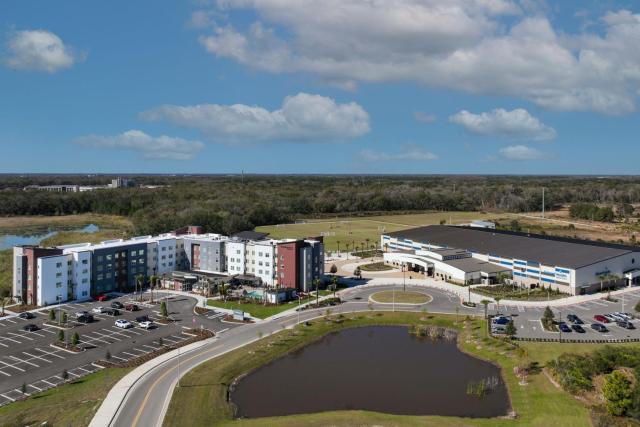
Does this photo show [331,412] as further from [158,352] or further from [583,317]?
[583,317]

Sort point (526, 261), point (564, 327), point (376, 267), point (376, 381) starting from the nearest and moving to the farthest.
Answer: point (376, 381)
point (564, 327)
point (526, 261)
point (376, 267)

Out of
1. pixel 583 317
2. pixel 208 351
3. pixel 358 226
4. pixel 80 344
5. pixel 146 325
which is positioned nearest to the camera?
pixel 208 351

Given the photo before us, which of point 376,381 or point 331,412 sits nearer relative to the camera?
point 331,412

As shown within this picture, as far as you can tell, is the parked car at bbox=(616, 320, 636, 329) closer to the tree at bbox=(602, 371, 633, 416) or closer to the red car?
the red car

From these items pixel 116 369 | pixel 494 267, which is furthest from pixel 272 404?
pixel 494 267

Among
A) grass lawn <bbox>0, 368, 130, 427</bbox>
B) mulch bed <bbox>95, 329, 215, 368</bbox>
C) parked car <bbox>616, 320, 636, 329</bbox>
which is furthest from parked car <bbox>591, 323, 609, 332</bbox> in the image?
grass lawn <bbox>0, 368, 130, 427</bbox>

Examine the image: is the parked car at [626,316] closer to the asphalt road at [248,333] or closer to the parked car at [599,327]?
the asphalt road at [248,333]

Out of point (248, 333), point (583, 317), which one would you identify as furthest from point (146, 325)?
point (583, 317)
